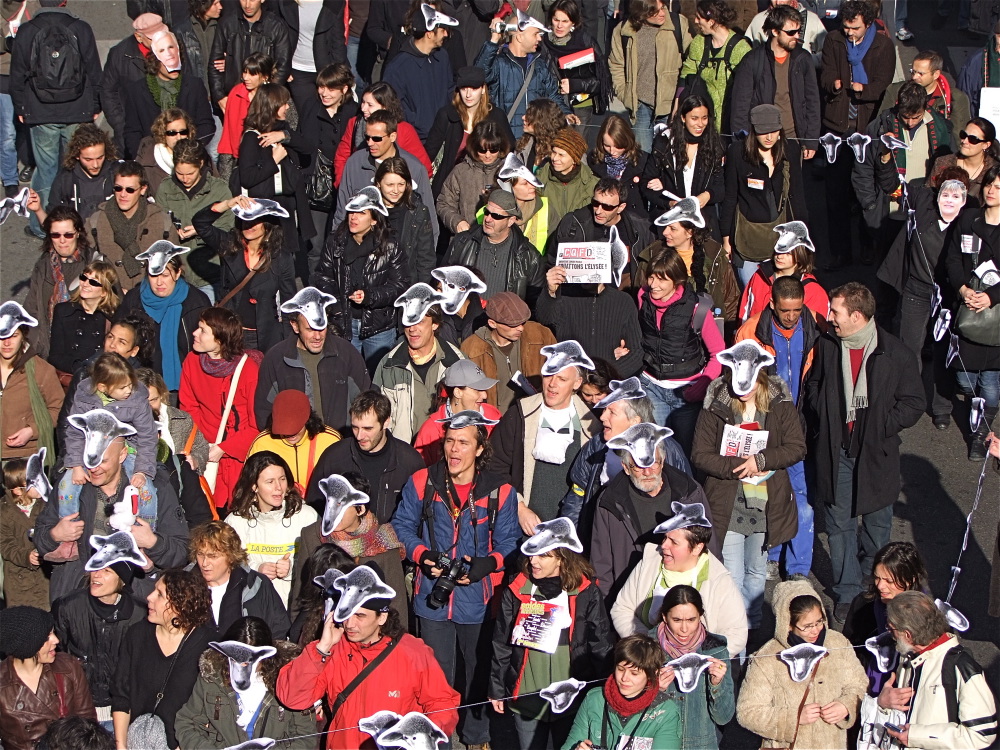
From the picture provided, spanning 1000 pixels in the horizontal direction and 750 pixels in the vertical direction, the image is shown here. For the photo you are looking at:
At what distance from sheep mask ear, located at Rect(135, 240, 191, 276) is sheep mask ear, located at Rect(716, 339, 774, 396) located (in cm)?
348

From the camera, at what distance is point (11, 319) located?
8664 mm

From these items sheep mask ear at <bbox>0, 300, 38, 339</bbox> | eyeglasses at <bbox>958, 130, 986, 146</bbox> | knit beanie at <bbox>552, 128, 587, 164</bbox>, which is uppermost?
knit beanie at <bbox>552, 128, 587, 164</bbox>

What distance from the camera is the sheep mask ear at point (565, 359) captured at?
802 cm

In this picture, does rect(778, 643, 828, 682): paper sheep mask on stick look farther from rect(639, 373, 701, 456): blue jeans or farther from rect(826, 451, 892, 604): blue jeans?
rect(639, 373, 701, 456): blue jeans

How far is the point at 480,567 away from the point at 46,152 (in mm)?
6809

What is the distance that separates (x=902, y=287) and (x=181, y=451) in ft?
16.6

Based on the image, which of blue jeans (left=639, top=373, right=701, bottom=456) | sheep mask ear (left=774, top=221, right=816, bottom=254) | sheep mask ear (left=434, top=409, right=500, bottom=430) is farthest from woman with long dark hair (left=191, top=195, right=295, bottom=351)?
sheep mask ear (left=774, top=221, right=816, bottom=254)

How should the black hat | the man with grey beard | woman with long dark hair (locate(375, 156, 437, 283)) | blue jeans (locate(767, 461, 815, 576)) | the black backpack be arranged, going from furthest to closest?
1. the black backpack
2. the black hat
3. woman with long dark hair (locate(375, 156, 437, 283))
4. blue jeans (locate(767, 461, 815, 576))
5. the man with grey beard

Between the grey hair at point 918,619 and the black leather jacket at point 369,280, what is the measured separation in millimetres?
4005

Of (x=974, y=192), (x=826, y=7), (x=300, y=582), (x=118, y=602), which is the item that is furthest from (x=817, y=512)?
(x=826, y=7)

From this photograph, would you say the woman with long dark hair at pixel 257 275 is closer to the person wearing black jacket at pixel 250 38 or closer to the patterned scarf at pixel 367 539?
the patterned scarf at pixel 367 539

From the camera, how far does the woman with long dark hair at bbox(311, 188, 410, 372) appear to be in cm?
948

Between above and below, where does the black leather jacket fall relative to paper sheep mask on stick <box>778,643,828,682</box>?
above

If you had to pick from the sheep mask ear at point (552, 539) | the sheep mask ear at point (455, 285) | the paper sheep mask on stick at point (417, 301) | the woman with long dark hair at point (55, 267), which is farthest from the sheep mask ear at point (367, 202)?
the sheep mask ear at point (552, 539)
